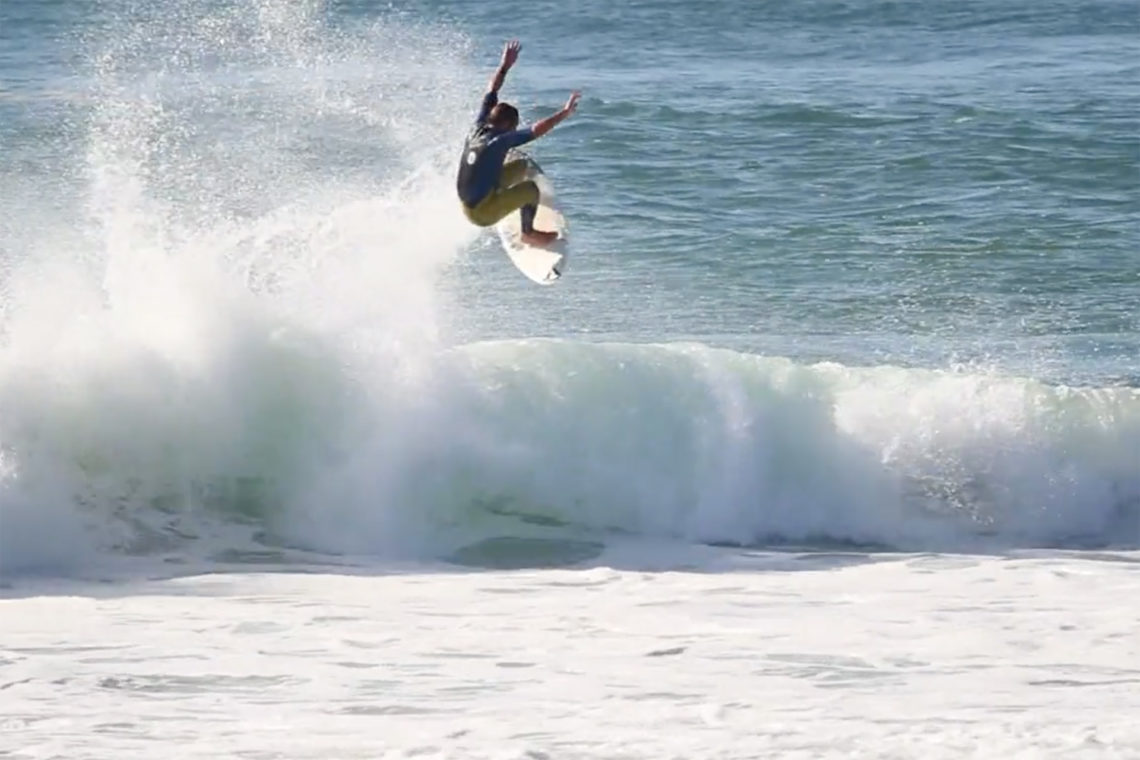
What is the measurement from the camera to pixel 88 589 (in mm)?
10906

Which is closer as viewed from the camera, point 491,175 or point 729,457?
point 491,175

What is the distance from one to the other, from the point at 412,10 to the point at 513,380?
766 inches

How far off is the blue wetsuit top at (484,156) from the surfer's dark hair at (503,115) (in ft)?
0.11

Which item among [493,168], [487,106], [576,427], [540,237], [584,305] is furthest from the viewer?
[584,305]

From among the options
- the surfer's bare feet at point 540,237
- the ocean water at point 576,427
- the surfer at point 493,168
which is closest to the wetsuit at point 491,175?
the surfer at point 493,168

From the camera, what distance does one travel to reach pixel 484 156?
460 inches

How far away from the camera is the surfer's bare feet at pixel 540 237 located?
12.9 m

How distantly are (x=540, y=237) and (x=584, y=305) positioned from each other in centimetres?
357

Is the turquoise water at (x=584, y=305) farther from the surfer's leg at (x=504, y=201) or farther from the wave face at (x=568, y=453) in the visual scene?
the surfer's leg at (x=504, y=201)

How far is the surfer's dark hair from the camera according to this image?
11.7m

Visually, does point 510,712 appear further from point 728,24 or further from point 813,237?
point 728,24

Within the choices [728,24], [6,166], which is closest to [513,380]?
[6,166]

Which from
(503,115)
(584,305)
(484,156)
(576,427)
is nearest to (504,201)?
(484,156)

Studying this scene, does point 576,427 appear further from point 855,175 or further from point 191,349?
point 855,175
